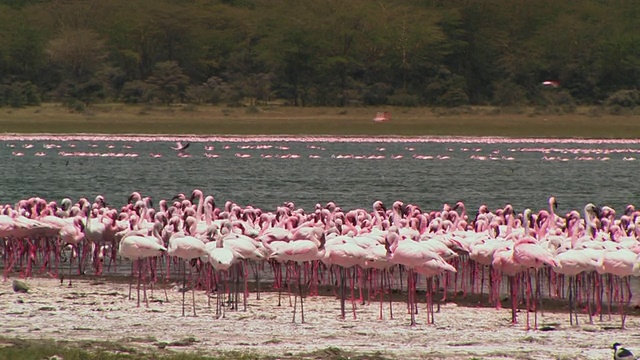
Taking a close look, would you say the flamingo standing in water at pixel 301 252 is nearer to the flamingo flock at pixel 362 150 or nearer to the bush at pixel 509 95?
the flamingo flock at pixel 362 150

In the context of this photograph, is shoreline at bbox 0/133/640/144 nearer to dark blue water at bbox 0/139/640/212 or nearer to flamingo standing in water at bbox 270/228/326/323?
dark blue water at bbox 0/139/640/212

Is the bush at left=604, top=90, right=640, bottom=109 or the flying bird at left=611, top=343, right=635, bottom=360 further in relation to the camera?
the bush at left=604, top=90, right=640, bottom=109

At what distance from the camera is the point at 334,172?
155 ft

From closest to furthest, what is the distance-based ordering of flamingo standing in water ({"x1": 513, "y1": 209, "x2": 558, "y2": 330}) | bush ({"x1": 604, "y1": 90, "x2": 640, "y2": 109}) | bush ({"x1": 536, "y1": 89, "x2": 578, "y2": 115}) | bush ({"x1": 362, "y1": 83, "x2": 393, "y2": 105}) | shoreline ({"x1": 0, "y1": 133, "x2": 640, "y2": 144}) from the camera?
1. flamingo standing in water ({"x1": 513, "y1": 209, "x2": 558, "y2": 330})
2. shoreline ({"x1": 0, "y1": 133, "x2": 640, "y2": 144})
3. bush ({"x1": 536, "y1": 89, "x2": 578, "y2": 115})
4. bush ({"x1": 604, "y1": 90, "x2": 640, "y2": 109})
5. bush ({"x1": 362, "y1": 83, "x2": 393, "y2": 105})

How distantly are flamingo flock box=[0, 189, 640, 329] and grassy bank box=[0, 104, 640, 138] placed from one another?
47681mm

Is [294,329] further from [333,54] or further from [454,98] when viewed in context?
[333,54]

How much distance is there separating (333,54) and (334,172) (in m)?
47.1

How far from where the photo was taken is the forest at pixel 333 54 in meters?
85.9

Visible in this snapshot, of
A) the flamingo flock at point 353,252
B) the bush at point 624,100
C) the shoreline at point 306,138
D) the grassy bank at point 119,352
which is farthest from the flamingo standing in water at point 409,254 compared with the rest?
the bush at point 624,100

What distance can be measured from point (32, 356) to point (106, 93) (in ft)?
250

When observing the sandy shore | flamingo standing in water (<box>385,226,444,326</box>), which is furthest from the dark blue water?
flamingo standing in water (<box>385,226,444,326</box>)

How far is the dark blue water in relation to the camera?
3641 centimetres

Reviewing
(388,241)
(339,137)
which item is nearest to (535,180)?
(339,137)

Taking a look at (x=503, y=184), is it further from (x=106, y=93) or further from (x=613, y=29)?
(x=613, y=29)
